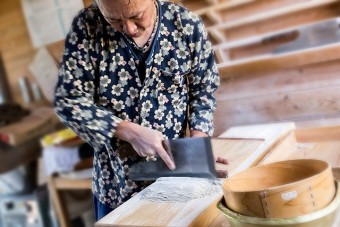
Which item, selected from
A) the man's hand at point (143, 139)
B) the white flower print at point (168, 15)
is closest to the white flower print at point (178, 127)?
the man's hand at point (143, 139)

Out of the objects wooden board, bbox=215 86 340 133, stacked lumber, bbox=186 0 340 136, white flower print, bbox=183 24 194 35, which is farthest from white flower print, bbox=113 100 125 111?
wooden board, bbox=215 86 340 133

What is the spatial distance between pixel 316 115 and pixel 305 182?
0.88m

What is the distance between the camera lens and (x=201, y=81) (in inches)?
36.8

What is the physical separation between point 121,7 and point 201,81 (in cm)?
28

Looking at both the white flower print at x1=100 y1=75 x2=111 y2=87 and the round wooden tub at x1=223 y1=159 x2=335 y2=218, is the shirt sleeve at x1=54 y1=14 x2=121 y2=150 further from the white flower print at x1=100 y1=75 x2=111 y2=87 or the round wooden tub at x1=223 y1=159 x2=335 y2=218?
the round wooden tub at x1=223 y1=159 x2=335 y2=218

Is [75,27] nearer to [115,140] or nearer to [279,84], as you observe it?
[115,140]

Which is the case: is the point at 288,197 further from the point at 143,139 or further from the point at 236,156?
the point at 236,156

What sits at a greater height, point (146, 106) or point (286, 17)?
point (286, 17)

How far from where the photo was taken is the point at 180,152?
751mm

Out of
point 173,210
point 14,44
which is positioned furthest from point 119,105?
point 14,44

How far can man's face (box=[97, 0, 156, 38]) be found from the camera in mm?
736

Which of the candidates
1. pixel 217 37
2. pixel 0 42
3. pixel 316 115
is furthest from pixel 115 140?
pixel 316 115

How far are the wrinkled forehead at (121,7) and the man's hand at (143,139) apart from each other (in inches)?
8.1

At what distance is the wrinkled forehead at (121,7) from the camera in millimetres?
733
